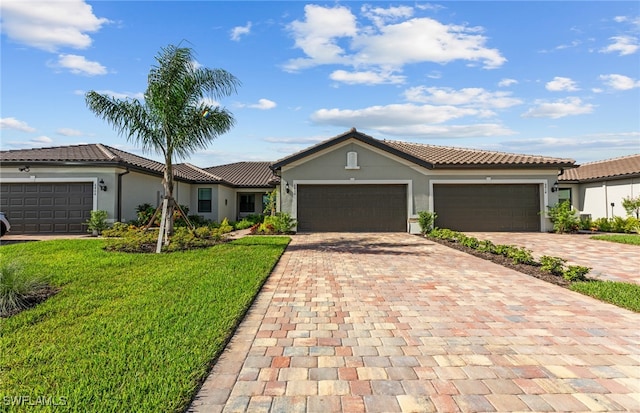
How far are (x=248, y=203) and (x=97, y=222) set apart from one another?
1136 cm

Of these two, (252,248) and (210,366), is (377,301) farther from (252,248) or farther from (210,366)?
(252,248)

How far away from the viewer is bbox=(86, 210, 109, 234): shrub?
13.6m

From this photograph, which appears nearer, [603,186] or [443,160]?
[443,160]

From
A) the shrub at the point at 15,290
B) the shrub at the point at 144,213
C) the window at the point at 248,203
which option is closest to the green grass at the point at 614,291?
the shrub at the point at 15,290

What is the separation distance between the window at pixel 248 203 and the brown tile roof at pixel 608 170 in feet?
67.9

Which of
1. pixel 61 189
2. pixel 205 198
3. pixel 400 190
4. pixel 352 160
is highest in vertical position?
pixel 352 160

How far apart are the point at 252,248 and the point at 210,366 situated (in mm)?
7148

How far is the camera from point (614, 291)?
5379 millimetres

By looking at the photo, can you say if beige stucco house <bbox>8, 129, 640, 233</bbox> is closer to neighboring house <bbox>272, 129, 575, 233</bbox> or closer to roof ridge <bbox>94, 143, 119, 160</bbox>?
neighboring house <bbox>272, 129, 575, 233</bbox>

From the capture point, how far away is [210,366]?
296cm

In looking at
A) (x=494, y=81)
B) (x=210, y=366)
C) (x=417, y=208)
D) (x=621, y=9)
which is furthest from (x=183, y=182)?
(x=621, y=9)

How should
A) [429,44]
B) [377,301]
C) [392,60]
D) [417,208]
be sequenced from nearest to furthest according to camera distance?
[377,301]
[429,44]
[392,60]
[417,208]

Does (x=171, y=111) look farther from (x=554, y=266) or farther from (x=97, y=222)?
(x=554, y=266)

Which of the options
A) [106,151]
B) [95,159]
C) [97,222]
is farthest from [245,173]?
[97,222]
